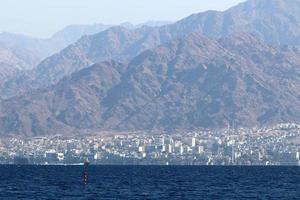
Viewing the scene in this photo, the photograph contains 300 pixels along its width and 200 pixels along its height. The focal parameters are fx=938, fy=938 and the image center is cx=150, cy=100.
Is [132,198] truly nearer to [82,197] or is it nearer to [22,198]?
[82,197]

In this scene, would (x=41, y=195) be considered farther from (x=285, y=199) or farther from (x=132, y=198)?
(x=285, y=199)

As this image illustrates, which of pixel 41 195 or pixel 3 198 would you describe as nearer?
pixel 3 198

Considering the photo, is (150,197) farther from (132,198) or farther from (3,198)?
(3,198)

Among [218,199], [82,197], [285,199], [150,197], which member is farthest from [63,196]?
[285,199]

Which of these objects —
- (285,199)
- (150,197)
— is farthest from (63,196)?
(285,199)

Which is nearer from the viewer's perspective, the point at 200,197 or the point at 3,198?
the point at 3,198

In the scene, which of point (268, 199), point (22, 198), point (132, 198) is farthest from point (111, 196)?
point (268, 199)
